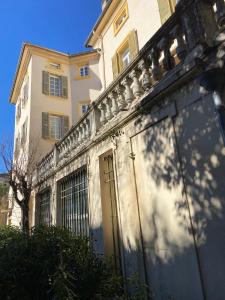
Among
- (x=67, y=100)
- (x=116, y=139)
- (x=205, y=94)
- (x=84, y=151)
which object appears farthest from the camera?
(x=67, y=100)

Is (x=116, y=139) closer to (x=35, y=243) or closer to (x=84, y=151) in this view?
(x=84, y=151)

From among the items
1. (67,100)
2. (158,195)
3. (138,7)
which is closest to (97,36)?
(138,7)

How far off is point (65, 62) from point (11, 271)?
18.1 metres

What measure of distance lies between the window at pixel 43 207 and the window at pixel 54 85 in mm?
8092

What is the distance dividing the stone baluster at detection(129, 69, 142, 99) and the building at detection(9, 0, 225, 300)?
19 millimetres

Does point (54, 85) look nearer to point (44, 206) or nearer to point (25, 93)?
point (25, 93)

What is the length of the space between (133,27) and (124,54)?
4.42ft

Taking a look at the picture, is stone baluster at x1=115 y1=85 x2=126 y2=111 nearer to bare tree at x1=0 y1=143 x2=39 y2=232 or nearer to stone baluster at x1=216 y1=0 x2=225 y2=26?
stone baluster at x1=216 y1=0 x2=225 y2=26

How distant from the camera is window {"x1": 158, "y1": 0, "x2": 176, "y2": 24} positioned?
884 cm

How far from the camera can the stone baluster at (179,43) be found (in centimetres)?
407

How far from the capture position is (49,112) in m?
17.8

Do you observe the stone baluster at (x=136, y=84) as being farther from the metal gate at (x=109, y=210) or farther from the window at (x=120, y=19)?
the window at (x=120, y=19)

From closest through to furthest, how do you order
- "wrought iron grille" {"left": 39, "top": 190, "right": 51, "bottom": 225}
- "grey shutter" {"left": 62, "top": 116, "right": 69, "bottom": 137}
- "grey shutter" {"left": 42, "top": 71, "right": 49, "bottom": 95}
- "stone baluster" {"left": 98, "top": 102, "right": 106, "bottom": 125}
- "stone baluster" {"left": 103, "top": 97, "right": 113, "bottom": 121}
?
1. "stone baluster" {"left": 103, "top": 97, "right": 113, "bottom": 121}
2. "stone baluster" {"left": 98, "top": 102, "right": 106, "bottom": 125}
3. "wrought iron grille" {"left": 39, "top": 190, "right": 51, "bottom": 225}
4. "grey shutter" {"left": 62, "top": 116, "right": 69, "bottom": 137}
5. "grey shutter" {"left": 42, "top": 71, "right": 49, "bottom": 95}

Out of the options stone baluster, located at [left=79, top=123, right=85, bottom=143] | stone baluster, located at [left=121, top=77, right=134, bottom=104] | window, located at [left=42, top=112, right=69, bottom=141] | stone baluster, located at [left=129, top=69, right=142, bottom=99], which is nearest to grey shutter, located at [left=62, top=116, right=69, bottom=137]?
window, located at [left=42, top=112, right=69, bottom=141]
